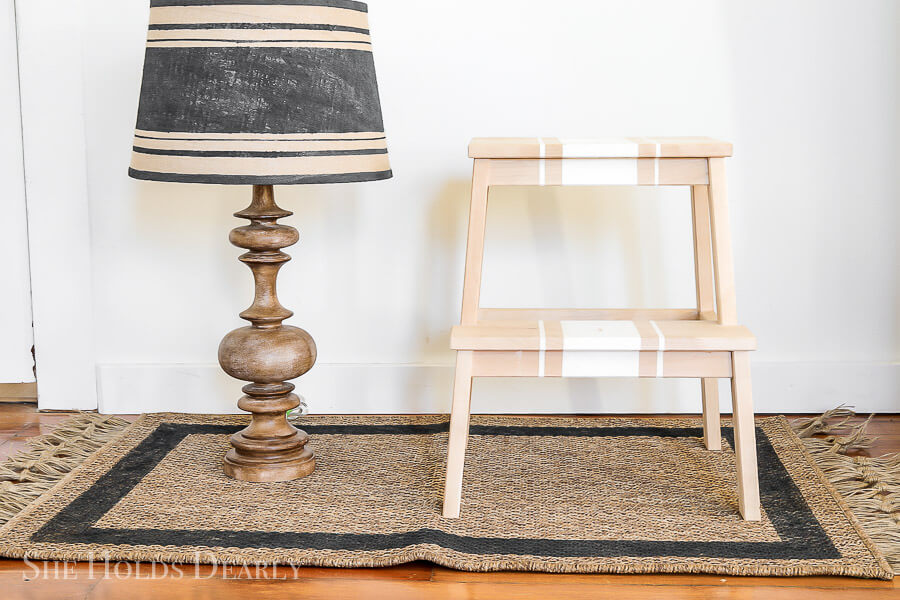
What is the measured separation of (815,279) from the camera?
1.90 m

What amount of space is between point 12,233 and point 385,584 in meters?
1.21

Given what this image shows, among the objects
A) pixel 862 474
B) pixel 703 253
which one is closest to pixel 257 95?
pixel 703 253

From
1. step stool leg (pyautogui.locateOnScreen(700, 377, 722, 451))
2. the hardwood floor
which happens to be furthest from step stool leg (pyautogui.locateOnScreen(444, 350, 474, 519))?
step stool leg (pyautogui.locateOnScreen(700, 377, 722, 451))

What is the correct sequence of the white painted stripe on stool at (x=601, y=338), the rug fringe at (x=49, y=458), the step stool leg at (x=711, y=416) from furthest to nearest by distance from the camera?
the step stool leg at (x=711, y=416), the rug fringe at (x=49, y=458), the white painted stripe on stool at (x=601, y=338)

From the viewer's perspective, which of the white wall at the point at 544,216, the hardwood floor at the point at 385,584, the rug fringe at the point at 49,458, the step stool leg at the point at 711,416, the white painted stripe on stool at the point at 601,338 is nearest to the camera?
the hardwood floor at the point at 385,584

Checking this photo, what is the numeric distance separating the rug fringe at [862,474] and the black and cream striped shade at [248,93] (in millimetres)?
887

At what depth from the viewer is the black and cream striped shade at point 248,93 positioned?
1.31 meters

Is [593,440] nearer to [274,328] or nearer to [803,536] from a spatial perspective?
[803,536]

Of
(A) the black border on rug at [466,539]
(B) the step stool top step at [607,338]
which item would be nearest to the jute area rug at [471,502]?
(A) the black border on rug at [466,539]

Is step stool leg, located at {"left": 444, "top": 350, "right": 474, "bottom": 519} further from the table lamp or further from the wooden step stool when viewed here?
the table lamp

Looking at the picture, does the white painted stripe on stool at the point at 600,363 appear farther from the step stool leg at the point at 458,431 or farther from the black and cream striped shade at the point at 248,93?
the black and cream striped shade at the point at 248,93

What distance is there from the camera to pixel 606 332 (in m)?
1.32

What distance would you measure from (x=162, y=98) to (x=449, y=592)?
30.5 inches

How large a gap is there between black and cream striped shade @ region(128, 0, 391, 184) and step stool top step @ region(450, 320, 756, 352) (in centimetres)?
30
